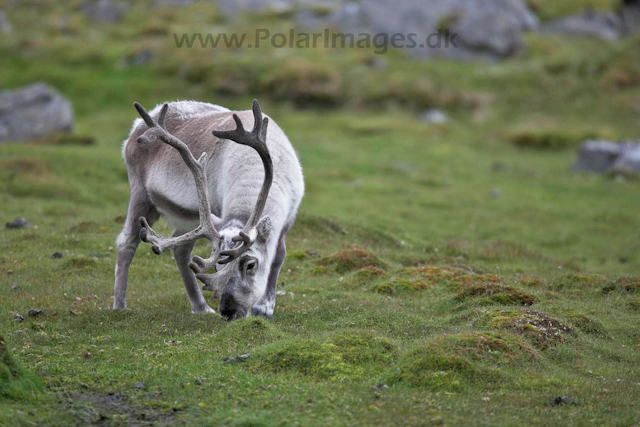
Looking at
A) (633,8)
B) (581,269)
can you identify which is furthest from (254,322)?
(633,8)

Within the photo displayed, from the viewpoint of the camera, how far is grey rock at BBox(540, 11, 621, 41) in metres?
61.0

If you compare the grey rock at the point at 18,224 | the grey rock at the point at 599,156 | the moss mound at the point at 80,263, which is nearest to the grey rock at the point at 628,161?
the grey rock at the point at 599,156

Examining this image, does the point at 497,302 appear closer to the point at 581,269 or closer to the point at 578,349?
the point at 578,349

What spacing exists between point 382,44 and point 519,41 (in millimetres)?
9662

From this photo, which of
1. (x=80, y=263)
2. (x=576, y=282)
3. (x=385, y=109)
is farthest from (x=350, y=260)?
(x=385, y=109)

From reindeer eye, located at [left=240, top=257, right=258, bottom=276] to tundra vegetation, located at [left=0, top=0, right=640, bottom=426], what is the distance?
77cm

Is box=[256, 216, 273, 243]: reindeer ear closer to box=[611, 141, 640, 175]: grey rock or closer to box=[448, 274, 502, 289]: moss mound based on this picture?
box=[448, 274, 502, 289]: moss mound

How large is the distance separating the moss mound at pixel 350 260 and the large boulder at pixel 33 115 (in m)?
20.5

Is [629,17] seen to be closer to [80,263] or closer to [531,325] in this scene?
[80,263]

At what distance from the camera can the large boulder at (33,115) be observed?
32594 millimetres

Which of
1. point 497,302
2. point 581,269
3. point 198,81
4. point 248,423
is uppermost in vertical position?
point 248,423

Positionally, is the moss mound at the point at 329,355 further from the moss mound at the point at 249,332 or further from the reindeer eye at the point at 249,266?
the reindeer eye at the point at 249,266

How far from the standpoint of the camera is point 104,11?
71.9 meters

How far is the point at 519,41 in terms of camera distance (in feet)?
175
